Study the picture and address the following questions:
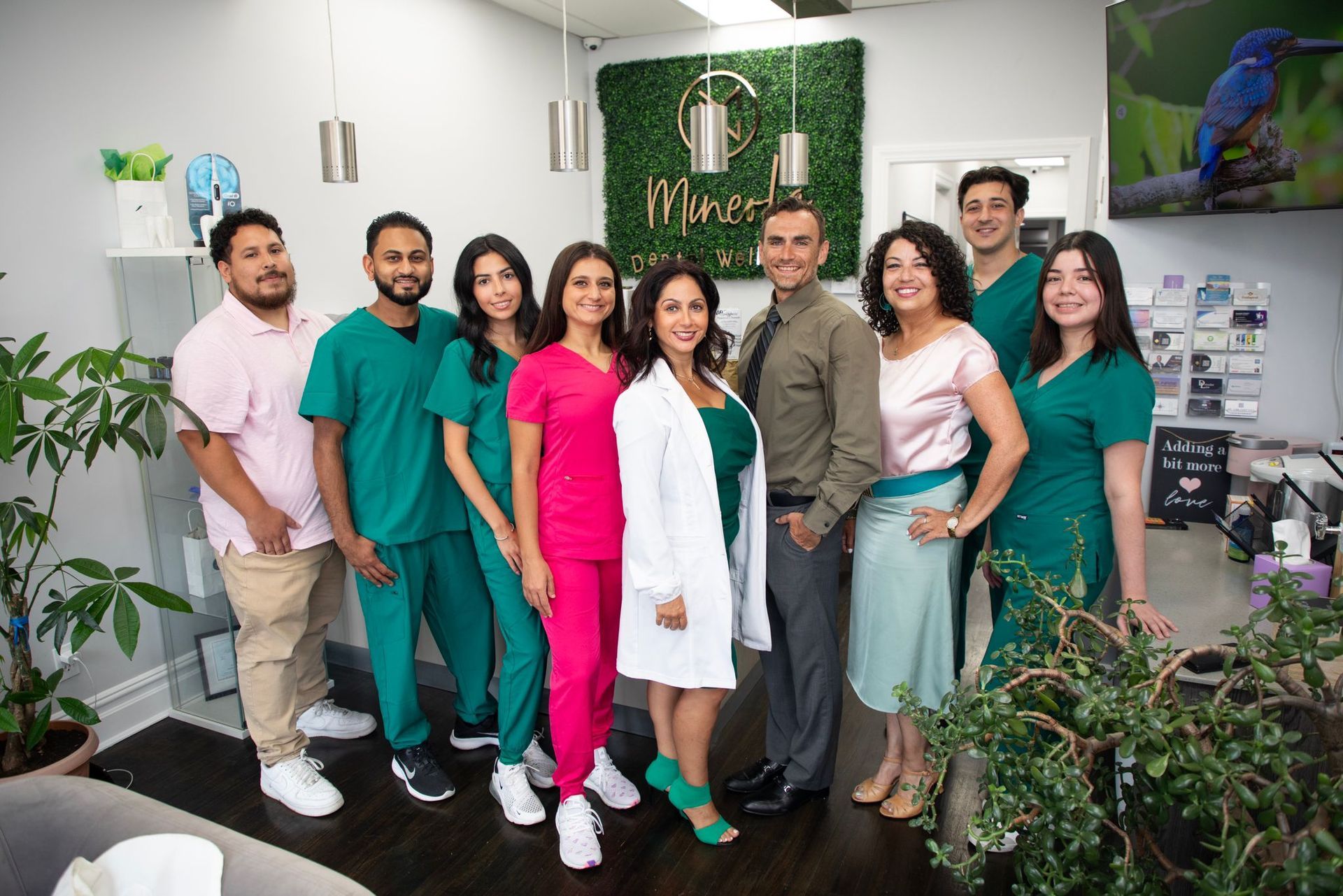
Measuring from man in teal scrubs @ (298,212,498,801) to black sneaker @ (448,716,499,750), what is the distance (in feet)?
0.64

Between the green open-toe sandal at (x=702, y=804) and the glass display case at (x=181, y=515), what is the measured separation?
5.36ft

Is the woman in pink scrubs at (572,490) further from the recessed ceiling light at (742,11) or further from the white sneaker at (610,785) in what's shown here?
the recessed ceiling light at (742,11)

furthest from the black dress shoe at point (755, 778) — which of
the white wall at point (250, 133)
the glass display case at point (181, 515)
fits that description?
the white wall at point (250, 133)

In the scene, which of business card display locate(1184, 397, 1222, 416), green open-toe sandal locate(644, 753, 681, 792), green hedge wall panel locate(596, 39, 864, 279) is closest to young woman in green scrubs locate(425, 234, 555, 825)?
green open-toe sandal locate(644, 753, 681, 792)

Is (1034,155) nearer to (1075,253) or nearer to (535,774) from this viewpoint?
(1075,253)

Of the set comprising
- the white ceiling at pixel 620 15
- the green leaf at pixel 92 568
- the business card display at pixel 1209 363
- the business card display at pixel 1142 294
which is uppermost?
the white ceiling at pixel 620 15

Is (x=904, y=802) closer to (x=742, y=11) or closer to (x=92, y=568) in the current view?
(x=92, y=568)

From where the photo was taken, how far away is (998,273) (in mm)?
2836

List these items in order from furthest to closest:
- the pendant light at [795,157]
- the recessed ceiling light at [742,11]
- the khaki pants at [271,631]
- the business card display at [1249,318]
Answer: the recessed ceiling light at [742,11] → the pendant light at [795,157] → the business card display at [1249,318] → the khaki pants at [271,631]

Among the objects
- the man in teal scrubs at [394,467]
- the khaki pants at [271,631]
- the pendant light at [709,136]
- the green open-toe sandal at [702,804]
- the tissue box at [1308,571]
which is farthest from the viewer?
the pendant light at [709,136]

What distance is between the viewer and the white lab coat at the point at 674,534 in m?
2.18

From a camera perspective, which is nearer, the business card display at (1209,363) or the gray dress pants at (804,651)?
the gray dress pants at (804,651)

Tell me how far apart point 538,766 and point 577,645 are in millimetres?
627

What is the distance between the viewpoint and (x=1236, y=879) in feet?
3.59
